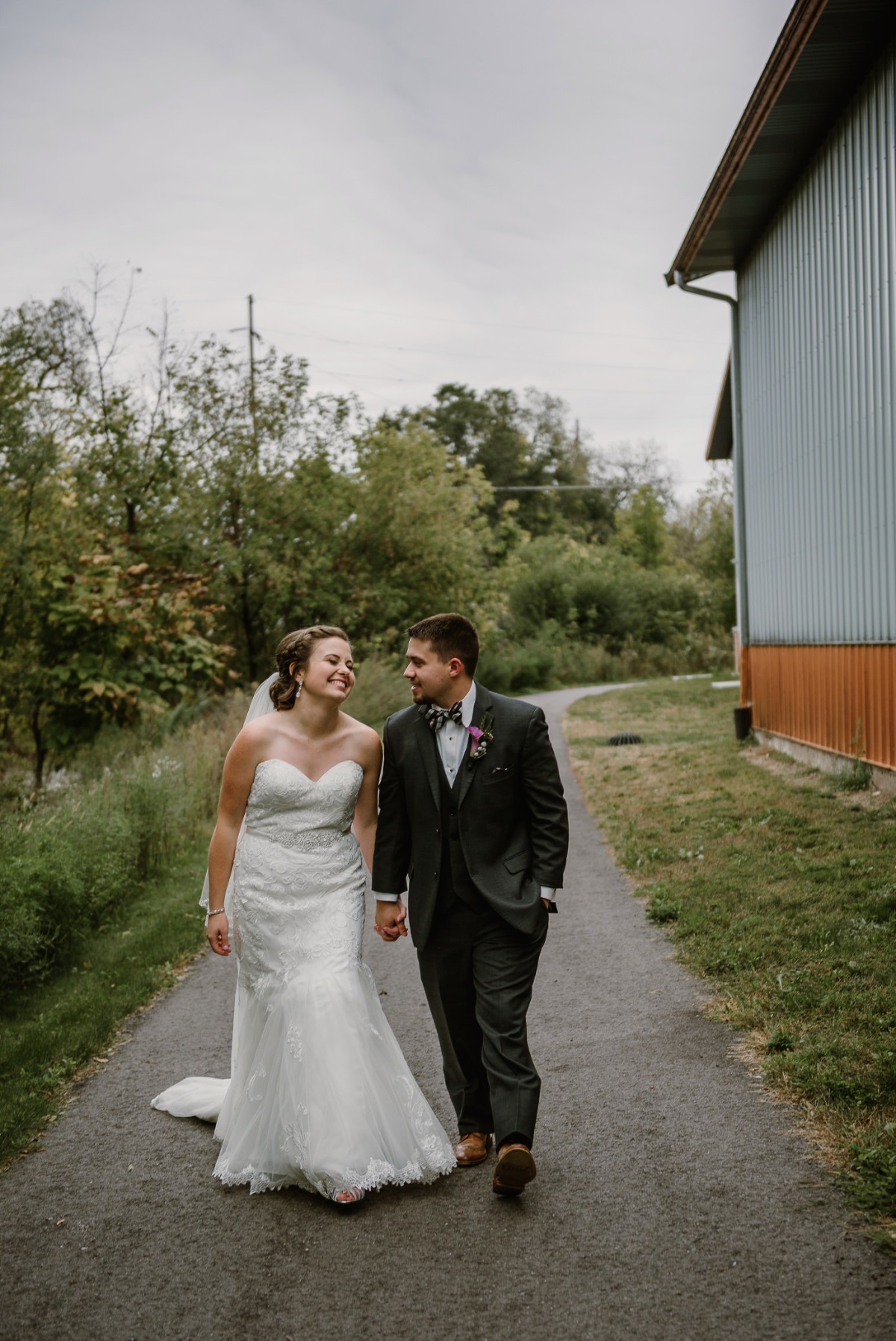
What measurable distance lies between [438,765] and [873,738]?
8090 millimetres

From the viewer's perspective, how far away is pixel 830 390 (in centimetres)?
1277

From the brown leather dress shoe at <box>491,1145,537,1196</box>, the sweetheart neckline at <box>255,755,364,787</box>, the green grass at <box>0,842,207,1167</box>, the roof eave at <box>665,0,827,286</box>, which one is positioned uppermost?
the roof eave at <box>665,0,827,286</box>

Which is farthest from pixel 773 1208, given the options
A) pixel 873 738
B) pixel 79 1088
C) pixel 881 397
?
pixel 881 397

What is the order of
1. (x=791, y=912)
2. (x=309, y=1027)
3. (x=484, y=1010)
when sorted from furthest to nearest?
1. (x=791, y=912)
2. (x=309, y=1027)
3. (x=484, y=1010)

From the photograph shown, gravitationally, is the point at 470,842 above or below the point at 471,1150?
above

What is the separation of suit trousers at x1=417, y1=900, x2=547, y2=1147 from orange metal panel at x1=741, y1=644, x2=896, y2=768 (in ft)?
24.5

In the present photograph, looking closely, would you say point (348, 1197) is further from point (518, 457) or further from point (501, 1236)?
point (518, 457)

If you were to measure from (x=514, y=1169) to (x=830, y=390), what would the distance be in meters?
10.7

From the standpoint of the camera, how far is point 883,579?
11250 mm

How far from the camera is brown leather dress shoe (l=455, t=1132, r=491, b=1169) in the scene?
4492 millimetres

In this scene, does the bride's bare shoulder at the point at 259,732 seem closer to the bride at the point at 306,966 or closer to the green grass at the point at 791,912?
the bride at the point at 306,966

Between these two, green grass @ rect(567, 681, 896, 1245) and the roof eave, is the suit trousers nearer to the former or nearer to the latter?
green grass @ rect(567, 681, 896, 1245)

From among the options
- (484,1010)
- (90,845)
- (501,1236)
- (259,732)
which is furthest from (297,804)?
(90,845)

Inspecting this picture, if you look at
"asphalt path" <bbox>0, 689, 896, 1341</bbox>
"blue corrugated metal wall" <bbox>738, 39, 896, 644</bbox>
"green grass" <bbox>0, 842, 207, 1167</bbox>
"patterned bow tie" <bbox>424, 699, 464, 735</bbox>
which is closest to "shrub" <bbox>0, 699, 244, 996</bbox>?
"green grass" <bbox>0, 842, 207, 1167</bbox>
